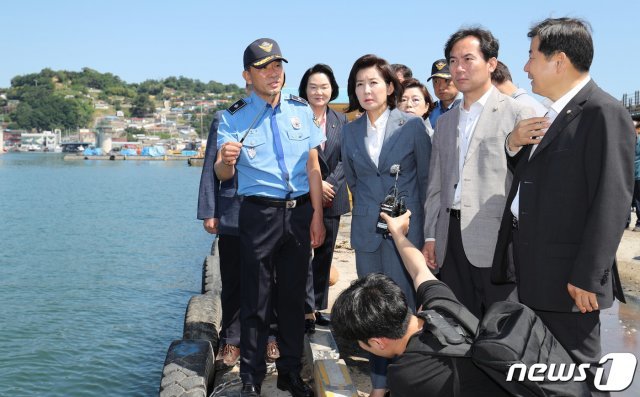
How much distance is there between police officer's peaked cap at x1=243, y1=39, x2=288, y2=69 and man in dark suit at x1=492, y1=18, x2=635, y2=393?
5.20 feet

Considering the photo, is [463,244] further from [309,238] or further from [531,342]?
[531,342]

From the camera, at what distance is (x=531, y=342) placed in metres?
2.16

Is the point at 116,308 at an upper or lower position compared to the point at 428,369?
lower

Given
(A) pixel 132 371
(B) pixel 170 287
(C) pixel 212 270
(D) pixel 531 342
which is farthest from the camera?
(B) pixel 170 287

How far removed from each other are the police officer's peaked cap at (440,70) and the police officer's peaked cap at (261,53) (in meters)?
2.01

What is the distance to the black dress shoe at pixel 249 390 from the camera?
3992mm

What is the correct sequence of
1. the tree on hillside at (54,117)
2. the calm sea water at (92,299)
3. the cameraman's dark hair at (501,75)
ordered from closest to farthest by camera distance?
the cameraman's dark hair at (501,75)
the calm sea water at (92,299)
the tree on hillside at (54,117)

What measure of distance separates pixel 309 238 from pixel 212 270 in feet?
17.3

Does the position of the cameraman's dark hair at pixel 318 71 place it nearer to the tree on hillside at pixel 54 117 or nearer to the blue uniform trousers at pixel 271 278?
the blue uniform trousers at pixel 271 278

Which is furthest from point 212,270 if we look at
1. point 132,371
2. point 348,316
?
point 348,316

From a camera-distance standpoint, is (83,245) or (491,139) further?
(83,245)

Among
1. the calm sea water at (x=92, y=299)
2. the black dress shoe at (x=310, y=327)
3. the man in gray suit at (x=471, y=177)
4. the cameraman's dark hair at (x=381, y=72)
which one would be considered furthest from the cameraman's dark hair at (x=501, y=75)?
the calm sea water at (x=92, y=299)

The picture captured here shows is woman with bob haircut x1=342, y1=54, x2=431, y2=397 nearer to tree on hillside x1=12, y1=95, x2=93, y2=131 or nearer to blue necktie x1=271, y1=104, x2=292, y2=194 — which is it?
blue necktie x1=271, y1=104, x2=292, y2=194

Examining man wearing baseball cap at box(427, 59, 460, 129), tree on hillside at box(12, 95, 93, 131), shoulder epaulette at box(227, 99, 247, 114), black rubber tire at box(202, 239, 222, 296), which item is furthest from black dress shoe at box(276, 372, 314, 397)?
tree on hillside at box(12, 95, 93, 131)
